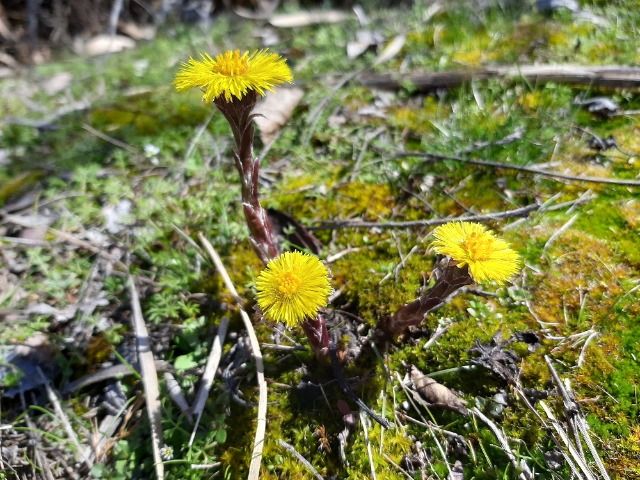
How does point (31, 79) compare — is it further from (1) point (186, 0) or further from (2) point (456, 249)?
(2) point (456, 249)

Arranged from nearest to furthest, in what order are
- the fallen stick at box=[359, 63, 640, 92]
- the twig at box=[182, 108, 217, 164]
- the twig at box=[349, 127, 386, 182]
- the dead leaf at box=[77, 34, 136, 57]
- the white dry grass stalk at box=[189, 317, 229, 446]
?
1. the white dry grass stalk at box=[189, 317, 229, 446]
2. the twig at box=[349, 127, 386, 182]
3. the fallen stick at box=[359, 63, 640, 92]
4. the twig at box=[182, 108, 217, 164]
5. the dead leaf at box=[77, 34, 136, 57]

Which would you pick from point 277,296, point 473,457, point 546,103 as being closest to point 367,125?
point 546,103

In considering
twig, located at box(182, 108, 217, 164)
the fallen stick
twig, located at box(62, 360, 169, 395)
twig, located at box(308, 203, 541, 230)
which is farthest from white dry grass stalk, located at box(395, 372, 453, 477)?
the fallen stick

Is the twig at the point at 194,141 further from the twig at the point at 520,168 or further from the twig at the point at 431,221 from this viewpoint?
the twig at the point at 520,168

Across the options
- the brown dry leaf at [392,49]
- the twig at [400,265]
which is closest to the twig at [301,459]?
the twig at [400,265]

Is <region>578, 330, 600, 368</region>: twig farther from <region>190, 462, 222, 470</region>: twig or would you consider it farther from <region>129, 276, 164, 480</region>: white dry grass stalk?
<region>129, 276, 164, 480</region>: white dry grass stalk

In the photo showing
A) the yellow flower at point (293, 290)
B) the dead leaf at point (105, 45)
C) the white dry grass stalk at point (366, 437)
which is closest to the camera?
the yellow flower at point (293, 290)
